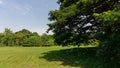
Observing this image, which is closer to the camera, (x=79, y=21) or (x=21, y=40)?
(x=79, y=21)

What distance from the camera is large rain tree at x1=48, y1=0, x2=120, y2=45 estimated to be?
82.3 feet

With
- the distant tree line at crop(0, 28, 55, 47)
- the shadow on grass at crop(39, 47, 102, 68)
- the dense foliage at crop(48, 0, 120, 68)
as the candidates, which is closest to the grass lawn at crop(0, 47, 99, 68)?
the shadow on grass at crop(39, 47, 102, 68)

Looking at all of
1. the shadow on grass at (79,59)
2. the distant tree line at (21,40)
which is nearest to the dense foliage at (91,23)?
the shadow on grass at (79,59)

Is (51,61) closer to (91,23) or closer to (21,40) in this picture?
(91,23)

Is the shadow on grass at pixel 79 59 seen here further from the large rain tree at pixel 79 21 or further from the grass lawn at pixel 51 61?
the large rain tree at pixel 79 21

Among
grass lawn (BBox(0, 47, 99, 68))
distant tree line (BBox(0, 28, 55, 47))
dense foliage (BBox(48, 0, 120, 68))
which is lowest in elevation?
grass lawn (BBox(0, 47, 99, 68))

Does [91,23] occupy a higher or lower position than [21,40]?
lower

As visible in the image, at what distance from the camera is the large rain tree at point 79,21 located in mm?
25094

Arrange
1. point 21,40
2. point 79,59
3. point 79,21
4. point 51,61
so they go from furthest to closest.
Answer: point 21,40
point 79,21
point 79,59
point 51,61

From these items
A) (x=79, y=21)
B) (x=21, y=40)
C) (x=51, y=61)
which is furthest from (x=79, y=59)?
(x=21, y=40)

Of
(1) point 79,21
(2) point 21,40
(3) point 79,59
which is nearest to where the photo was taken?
(3) point 79,59

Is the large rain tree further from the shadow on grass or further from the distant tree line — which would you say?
the distant tree line

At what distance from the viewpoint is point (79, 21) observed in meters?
31.0

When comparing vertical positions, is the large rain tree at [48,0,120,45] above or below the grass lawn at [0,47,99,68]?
above
